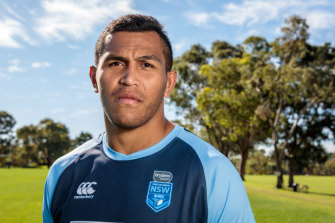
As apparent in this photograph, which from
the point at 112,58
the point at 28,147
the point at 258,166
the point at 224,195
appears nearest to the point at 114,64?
the point at 112,58

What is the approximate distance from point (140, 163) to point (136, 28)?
3.45 feet

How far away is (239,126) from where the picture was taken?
104ft

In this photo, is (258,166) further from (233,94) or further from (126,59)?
(126,59)

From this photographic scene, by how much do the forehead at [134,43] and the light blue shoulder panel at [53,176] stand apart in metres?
0.90

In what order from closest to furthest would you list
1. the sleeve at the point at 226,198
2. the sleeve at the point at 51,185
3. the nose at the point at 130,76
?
1. the sleeve at the point at 226,198
2. the nose at the point at 130,76
3. the sleeve at the point at 51,185

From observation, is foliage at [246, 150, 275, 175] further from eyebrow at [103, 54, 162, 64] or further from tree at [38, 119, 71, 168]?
eyebrow at [103, 54, 162, 64]

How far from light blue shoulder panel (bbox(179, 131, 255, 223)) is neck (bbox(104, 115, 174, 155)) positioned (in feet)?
1.65

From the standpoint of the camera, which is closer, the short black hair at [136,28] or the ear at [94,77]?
the short black hair at [136,28]

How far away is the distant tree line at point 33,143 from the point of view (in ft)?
278

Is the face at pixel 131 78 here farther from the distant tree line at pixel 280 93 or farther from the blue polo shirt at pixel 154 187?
the distant tree line at pixel 280 93

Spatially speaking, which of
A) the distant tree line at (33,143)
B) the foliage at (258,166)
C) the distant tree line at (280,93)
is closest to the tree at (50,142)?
the distant tree line at (33,143)

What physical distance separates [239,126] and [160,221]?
3054cm

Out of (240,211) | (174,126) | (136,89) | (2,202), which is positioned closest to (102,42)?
(136,89)

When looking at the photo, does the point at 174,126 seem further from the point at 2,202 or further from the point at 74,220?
the point at 2,202
